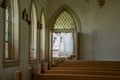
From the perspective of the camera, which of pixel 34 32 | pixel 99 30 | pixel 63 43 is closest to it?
pixel 34 32

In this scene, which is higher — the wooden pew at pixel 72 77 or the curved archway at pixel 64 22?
the curved archway at pixel 64 22

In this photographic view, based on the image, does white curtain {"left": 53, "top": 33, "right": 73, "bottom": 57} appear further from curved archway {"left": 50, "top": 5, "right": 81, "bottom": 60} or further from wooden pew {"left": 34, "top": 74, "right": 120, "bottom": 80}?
wooden pew {"left": 34, "top": 74, "right": 120, "bottom": 80}

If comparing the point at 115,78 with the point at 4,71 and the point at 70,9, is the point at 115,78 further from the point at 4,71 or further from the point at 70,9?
the point at 70,9

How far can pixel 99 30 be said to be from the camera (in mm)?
13000

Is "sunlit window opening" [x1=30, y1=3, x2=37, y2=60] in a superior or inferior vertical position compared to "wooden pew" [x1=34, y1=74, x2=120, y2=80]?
superior

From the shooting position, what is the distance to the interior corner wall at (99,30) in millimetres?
12883

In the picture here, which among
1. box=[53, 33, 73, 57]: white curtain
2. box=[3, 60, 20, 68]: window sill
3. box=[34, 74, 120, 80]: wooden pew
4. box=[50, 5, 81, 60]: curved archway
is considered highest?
box=[50, 5, 81, 60]: curved archway

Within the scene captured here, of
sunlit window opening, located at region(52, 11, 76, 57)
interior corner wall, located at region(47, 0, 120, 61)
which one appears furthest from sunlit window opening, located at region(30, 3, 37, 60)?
interior corner wall, located at region(47, 0, 120, 61)

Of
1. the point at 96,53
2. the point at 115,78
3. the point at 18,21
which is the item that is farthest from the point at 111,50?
the point at 115,78

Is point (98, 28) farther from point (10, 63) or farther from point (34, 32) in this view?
point (10, 63)

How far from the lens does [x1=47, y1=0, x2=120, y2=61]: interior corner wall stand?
12.9 metres

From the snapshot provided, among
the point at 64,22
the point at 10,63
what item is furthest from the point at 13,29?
the point at 64,22

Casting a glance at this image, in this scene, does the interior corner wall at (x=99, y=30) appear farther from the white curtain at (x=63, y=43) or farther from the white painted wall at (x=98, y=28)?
the white curtain at (x=63, y=43)

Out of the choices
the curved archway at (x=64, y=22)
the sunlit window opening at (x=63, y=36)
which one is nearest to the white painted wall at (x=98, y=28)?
the curved archway at (x=64, y=22)
